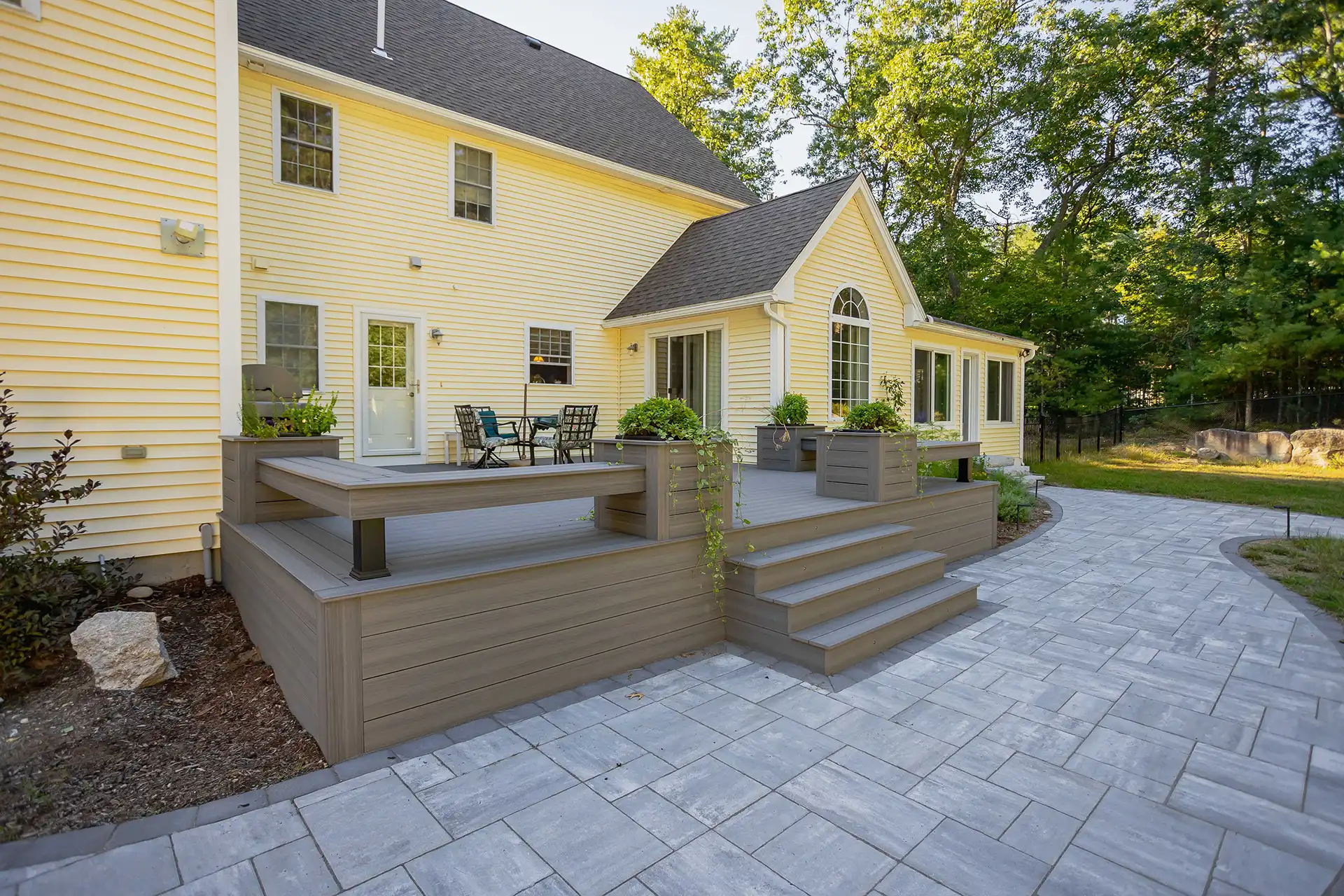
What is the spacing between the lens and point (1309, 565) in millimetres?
5926

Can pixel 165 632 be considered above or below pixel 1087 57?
below

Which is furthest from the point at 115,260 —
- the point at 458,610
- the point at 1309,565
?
the point at 1309,565

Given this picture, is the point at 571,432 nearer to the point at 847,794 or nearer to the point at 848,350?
the point at 848,350

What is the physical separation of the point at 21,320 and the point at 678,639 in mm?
4633

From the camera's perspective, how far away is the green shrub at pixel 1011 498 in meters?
7.91

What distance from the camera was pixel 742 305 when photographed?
28.1ft

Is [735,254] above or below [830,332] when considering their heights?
above

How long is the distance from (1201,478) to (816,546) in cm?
1199

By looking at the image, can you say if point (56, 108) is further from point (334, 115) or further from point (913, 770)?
point (913, 770)

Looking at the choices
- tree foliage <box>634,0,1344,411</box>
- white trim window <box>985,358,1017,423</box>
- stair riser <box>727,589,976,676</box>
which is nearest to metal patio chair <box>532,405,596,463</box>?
stair riser <box>727,589,976,676</box>

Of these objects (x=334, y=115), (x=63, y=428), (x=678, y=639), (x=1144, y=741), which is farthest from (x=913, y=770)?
(x=334, y=115)

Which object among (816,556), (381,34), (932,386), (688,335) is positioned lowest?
(816,556)

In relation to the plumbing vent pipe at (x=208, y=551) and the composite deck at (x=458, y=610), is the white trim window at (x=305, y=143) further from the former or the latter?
the composite deck at (x=458, y=610)

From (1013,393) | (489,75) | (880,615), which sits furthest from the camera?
(1013,393)
